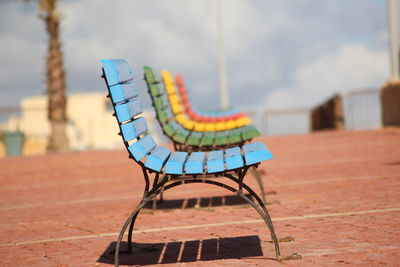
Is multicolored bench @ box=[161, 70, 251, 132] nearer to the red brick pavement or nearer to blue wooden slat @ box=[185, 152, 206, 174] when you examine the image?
the red brick pavement

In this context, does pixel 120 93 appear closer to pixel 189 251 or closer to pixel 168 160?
pixel 168 160

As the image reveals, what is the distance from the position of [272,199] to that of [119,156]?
884cm

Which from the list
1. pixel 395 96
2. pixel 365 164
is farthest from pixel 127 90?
pixel 395 96

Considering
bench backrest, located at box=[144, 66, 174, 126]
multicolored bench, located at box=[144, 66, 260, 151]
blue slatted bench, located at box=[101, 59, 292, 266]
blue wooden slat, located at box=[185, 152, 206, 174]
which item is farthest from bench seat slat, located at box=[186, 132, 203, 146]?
blue wooden slat, located at box=[185, 152, 206, 174]

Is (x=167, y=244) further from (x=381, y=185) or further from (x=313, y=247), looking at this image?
(x=381, y=185)

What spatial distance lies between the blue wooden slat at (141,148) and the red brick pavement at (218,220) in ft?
2.50

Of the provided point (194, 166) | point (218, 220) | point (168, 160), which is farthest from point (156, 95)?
point (194, 166)

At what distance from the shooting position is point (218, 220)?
6.45m

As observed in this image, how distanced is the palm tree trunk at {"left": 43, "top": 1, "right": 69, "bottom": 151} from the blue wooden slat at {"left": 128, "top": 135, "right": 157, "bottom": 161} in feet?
63.5

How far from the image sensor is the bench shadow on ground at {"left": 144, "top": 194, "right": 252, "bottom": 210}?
7509 millimetres

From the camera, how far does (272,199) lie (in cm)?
759

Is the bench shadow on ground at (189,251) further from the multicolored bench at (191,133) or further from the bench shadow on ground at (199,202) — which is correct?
the bench shadow on ground at (199,202)

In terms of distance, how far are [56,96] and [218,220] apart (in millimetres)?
18607

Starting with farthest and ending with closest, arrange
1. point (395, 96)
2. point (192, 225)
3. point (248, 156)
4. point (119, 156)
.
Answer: point (395, 96) < point (119, 156) < point (192, 225) < point (248, 156)
